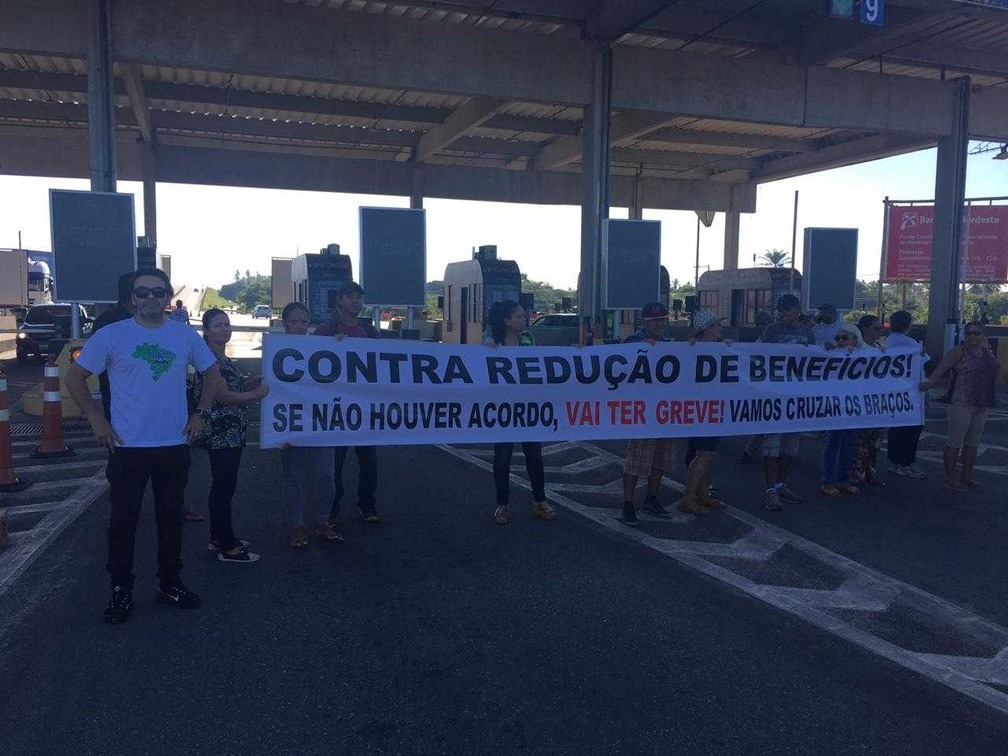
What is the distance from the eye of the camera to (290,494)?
6039 mm

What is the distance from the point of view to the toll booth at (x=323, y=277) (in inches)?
798

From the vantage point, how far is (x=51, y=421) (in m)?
9.67

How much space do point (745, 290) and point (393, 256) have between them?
1667 cm

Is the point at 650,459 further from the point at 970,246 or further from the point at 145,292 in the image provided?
the point at 970,246

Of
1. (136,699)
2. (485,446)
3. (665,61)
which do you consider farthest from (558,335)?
(136,699)

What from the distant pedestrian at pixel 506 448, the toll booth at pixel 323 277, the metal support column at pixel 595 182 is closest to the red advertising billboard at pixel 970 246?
the metal support column at pixel 595 182

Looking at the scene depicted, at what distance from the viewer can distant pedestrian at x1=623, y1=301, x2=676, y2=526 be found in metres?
7.12

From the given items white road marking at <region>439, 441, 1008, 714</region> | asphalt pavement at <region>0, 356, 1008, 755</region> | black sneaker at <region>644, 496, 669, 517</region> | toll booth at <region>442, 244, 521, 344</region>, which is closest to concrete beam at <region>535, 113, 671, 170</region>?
toll booth at <region>442, 244, 521, 344</region>

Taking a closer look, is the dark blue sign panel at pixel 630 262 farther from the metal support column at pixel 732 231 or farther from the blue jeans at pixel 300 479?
the metal support column at pixel 732 231

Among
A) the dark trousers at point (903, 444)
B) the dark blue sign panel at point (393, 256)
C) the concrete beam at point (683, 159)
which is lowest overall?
the dark trousers at point (903, 444)

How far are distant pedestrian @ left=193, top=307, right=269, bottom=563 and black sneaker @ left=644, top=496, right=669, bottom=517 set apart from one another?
140 inches

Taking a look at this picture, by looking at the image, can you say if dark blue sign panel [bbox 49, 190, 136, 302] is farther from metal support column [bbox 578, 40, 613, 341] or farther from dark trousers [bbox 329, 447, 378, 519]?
metal support column [bbox 578, 40, 613, 341]

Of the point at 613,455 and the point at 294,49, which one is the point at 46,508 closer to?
the point at 613,455

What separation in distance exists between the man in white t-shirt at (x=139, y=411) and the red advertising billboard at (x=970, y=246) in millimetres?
36826
